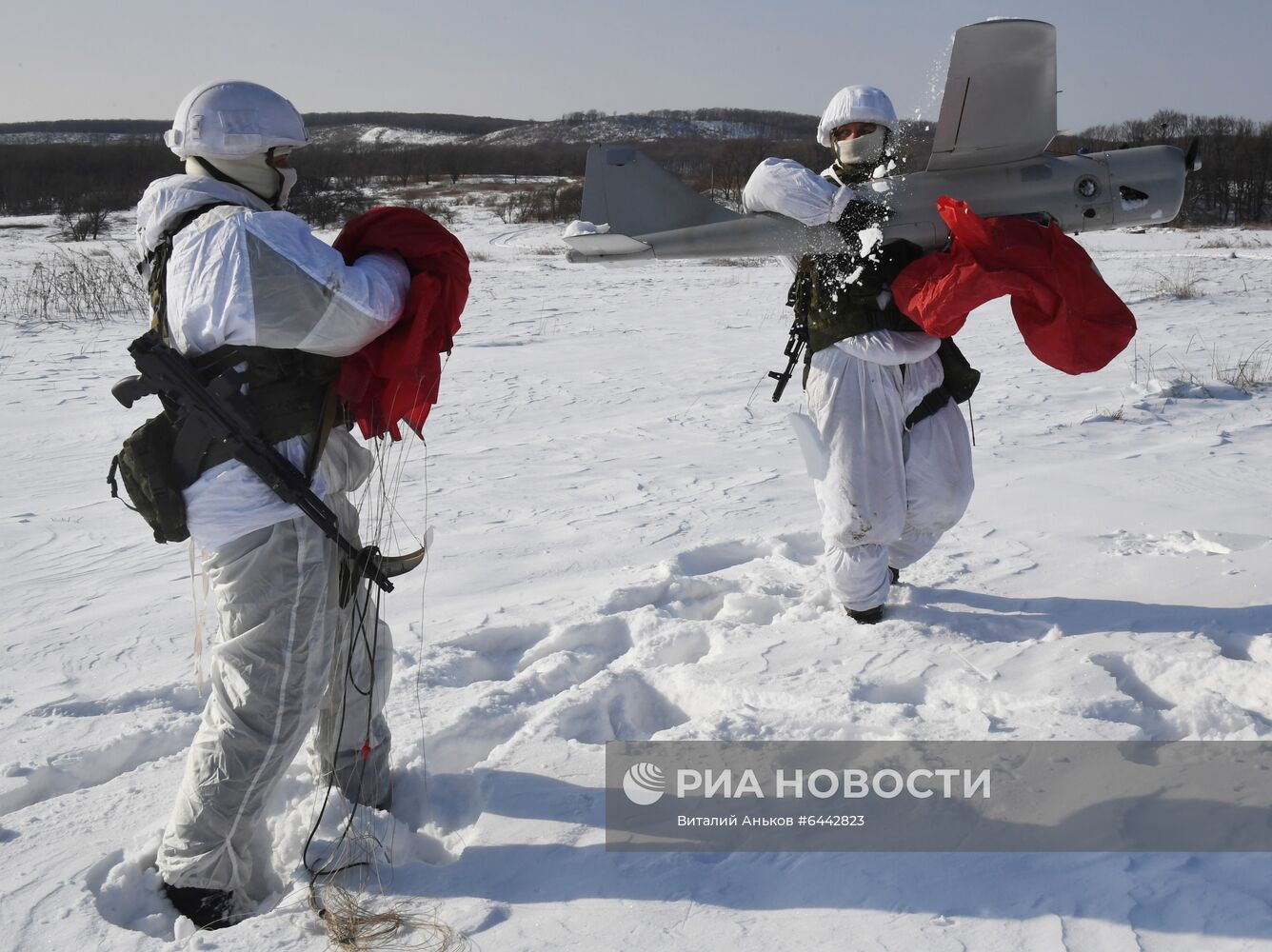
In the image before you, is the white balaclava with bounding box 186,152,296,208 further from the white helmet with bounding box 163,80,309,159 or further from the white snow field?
Answer: the white snow field

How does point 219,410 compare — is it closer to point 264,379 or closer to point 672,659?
point 264,379

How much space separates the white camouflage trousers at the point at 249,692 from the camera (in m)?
2.26

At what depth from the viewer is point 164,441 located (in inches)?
89.2

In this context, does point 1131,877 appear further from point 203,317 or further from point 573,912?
point 203,317

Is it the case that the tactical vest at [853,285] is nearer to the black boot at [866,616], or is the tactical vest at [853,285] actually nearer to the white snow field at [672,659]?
the black boot at [866,616]

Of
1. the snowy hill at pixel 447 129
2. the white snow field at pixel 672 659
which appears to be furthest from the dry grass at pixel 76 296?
the snowy hill at pixel 447 129

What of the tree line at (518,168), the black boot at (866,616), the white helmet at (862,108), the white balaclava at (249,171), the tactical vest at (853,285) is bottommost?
the black boot at (866,616)

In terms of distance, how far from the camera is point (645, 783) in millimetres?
2615

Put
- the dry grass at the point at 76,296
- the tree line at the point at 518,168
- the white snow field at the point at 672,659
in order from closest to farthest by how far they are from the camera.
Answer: the white snow field at the point at 672,659 < the tree line at the point at 518,168 < the dry grass at the point at 76,296

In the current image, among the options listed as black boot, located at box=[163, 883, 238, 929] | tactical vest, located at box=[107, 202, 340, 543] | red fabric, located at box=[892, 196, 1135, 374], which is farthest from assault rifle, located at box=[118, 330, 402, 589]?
red fabric, located at box=[892, 196, 1135, 374]

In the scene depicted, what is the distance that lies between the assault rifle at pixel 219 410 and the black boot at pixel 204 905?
915mm

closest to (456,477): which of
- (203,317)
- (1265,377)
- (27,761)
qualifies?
(27,761)

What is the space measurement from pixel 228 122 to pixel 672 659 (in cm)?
222

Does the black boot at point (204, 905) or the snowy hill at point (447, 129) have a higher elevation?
the snowy hill at point (447, 129)
